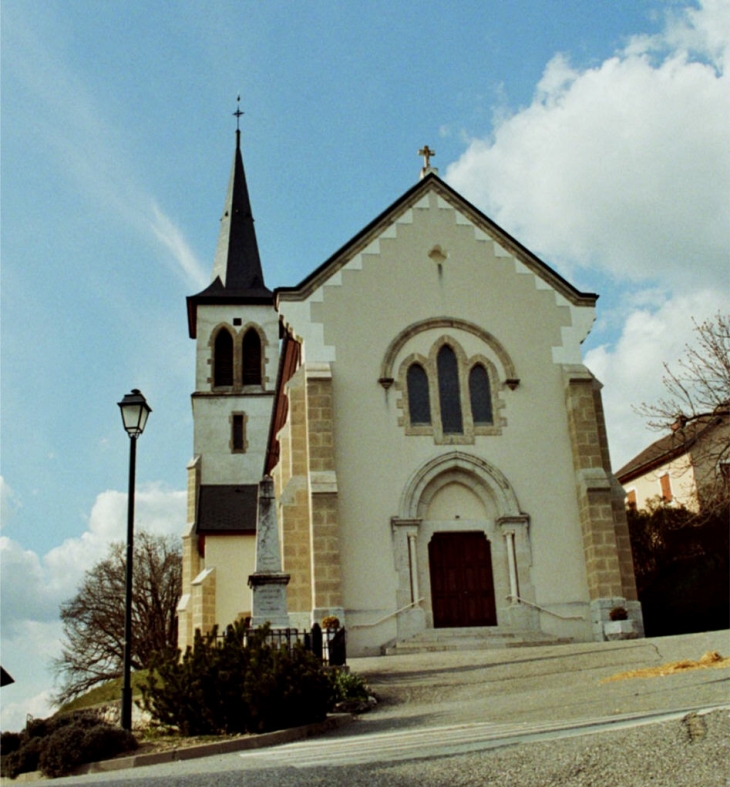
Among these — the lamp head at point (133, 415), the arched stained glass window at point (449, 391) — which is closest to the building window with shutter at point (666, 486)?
the arched stained glass window at point (449, 391)

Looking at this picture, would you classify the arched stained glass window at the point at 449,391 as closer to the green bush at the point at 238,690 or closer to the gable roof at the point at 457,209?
the gable roof at the point at 457,209

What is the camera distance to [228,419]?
4159cm

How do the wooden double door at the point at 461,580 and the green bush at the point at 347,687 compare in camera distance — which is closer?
the green bush at the point at 347,687

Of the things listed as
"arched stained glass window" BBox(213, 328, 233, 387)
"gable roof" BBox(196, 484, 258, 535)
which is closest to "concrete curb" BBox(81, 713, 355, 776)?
"gable roof" BBox(196, 484, 258, 535)

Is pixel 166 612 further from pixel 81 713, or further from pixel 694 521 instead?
pixel 81 713

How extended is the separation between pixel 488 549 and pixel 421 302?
6434 mm

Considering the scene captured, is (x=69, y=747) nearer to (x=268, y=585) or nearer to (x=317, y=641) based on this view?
(x=268, y=585)

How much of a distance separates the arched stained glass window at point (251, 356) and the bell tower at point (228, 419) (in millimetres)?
46

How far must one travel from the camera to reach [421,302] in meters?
24.0

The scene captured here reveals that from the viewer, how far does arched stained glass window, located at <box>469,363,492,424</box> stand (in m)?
23.4

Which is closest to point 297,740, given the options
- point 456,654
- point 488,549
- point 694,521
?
point 456,654

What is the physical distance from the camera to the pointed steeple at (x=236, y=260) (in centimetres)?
4422

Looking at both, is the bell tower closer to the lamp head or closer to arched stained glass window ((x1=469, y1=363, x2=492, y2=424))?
arched stained glass window ((x1=469, y1=363, x2=492, y2=424))

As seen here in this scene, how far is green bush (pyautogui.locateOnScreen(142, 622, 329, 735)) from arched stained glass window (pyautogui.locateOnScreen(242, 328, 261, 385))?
31.7 meters
